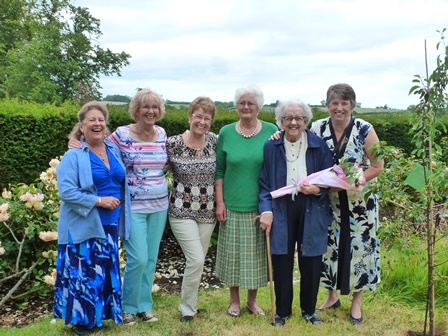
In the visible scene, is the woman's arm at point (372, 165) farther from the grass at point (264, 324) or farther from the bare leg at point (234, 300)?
the bare leg at point (234, 300)

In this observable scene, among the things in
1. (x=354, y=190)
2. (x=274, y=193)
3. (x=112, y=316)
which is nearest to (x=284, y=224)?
(x=274, y=193)

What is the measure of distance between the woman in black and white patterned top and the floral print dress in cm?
89

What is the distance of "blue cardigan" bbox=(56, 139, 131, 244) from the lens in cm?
360

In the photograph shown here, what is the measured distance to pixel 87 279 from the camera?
12.3 ft

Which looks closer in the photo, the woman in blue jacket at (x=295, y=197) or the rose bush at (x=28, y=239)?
the woman in blue jacket at (x=295, y=197)

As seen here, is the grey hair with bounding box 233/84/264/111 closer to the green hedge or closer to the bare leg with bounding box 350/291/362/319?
the bare leg with bounding box 350/291/362/319

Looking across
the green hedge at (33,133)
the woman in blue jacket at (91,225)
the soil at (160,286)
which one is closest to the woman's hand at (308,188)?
the woman in blue jacket at (91,225)

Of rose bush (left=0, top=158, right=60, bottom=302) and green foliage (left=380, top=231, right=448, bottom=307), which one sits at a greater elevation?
rose bush (left=0, top=158, right=60, bottom=302)

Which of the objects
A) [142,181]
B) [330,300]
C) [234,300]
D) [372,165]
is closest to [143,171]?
[142,181]

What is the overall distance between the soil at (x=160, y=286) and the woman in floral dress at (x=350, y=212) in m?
1.66

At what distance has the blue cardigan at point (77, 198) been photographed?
360 cm

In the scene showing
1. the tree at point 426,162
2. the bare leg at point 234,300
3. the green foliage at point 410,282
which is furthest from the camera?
the green foliage at point 410,282

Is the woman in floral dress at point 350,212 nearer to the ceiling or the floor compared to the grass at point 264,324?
nearer to the ceiling

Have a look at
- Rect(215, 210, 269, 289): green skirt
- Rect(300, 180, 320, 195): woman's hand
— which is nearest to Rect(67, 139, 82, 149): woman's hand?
Rect(215, 210, 269, 289): green skirt
